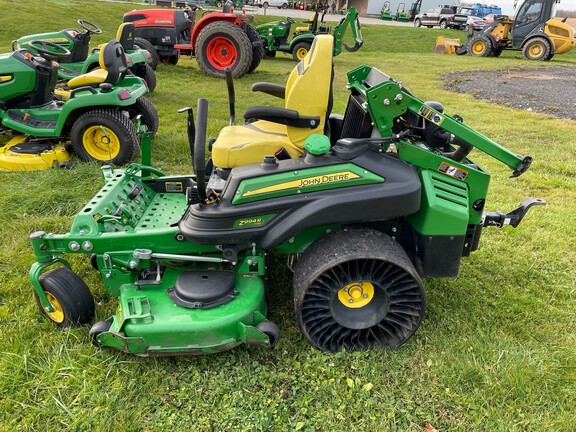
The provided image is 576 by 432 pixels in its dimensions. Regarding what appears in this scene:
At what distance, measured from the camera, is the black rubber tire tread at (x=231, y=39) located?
33.1 ft

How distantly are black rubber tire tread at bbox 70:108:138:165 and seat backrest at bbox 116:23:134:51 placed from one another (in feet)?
10.1

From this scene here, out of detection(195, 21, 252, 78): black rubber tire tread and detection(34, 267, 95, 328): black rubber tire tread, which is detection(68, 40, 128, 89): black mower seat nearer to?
detection(34, 267, 95, 328): black rubber tire tread

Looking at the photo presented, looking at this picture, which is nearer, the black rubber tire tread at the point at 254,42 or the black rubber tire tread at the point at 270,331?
the black rubber tire tread at the point at 270,331

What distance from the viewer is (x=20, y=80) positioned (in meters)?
5.17

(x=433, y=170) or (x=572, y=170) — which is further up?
(x=433, y=170)

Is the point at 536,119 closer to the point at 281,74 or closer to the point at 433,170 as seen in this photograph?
the point at 281,74

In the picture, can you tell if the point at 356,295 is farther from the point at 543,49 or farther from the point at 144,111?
the point at 543,49

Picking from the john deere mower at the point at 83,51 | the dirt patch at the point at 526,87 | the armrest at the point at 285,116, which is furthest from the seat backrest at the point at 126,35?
the dirt patch at the point at 526,87

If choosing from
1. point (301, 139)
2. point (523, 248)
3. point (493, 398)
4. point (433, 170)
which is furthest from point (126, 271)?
point (523, 248)

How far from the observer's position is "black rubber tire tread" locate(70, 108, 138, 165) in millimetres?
4914

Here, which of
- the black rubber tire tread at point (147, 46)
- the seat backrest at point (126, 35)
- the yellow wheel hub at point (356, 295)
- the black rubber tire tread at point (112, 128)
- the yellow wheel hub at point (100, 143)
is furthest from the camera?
the black rubber tire tread at point (147, 46)

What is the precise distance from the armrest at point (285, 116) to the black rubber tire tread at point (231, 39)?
25.8 ft

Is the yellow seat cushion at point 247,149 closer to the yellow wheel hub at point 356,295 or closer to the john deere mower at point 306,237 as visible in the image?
the john deere mower at point 306,237

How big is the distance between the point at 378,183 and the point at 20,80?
4557 mm
